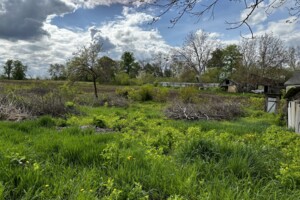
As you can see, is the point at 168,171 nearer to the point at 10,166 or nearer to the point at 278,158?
the point at 10,166

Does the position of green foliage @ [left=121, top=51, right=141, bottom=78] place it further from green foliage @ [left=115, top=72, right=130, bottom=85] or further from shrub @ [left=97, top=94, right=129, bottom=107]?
shrub @ [left=97, top=94, right=129, bottom=107]

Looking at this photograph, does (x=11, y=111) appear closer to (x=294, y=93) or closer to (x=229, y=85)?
(x=294, y=93)

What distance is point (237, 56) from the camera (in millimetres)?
61750

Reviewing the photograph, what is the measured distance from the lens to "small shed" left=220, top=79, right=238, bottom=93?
52969mm

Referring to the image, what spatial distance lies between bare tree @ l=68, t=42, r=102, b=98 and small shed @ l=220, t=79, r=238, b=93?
131ft

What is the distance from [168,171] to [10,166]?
2.25 m

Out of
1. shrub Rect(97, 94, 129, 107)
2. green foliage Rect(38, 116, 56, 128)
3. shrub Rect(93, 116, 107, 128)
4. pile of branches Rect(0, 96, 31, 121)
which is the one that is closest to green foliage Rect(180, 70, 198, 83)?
shrub Rect(97, 94, 129, 107)

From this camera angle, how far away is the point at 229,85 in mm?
55719

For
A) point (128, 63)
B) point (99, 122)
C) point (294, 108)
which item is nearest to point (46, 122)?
point (99, 122)

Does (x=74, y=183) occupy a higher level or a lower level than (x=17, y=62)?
lower

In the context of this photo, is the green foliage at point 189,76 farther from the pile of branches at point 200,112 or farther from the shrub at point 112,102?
the pile of branches at point 200,112

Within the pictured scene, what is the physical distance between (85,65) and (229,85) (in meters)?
43.7

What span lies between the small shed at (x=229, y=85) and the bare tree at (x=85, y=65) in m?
39.8

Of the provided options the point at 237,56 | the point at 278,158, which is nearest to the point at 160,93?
the point at 278,158
